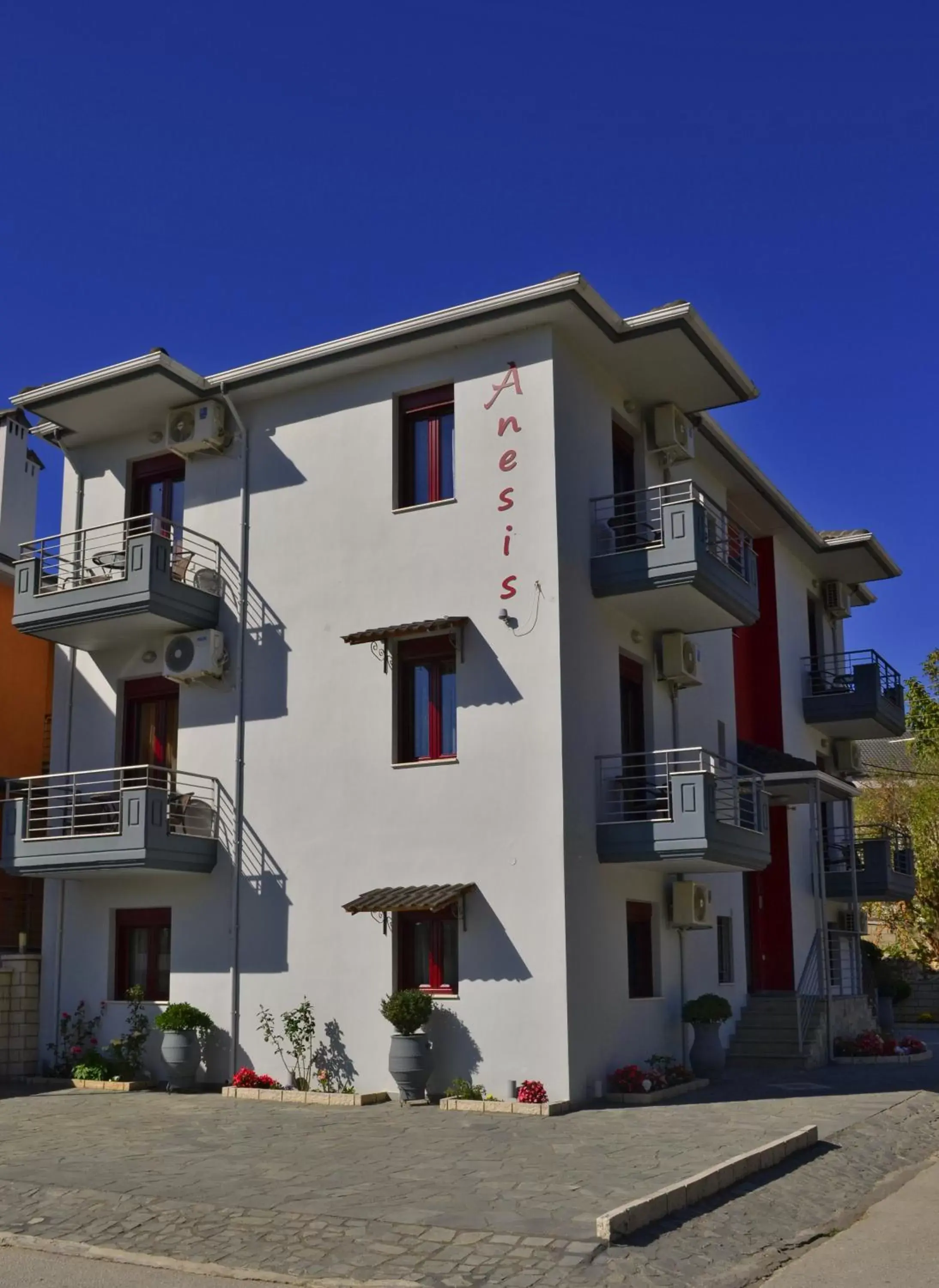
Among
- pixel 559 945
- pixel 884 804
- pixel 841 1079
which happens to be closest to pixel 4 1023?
pixel 559 945

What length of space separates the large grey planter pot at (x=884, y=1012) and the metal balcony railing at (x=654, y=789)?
10.0 meters

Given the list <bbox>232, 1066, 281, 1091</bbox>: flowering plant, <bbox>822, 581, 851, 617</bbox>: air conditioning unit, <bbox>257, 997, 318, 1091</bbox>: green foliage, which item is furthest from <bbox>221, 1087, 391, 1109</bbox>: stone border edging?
<bbox>822, 581, 851, 617</bbox>: air conditioning unit

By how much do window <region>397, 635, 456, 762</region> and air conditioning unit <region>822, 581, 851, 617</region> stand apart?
47.8 feet

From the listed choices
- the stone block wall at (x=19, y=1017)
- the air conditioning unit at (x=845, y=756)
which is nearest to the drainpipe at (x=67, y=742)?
the stone block wall at (x=19, y=1017)

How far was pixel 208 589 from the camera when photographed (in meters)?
19.4

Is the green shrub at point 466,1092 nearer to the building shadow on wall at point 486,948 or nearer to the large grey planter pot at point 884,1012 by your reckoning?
the building shadow on wall at point 486,948

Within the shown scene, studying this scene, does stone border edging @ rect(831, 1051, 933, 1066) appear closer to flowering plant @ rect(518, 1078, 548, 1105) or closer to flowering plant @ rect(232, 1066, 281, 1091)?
flowering plant @ rect(518, 1078, 548, 1105)

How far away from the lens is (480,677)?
674 inches

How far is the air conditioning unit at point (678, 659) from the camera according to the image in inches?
766

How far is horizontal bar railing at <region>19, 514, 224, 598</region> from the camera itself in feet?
63.5

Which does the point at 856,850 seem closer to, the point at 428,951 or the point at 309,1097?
the point at 428,951

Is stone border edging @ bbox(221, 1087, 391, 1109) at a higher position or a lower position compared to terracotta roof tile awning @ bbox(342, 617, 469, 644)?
lower

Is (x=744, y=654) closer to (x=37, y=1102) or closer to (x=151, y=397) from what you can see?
(x=151, y=397)

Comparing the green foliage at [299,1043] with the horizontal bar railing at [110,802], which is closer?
the green foliage at [299,1043]
